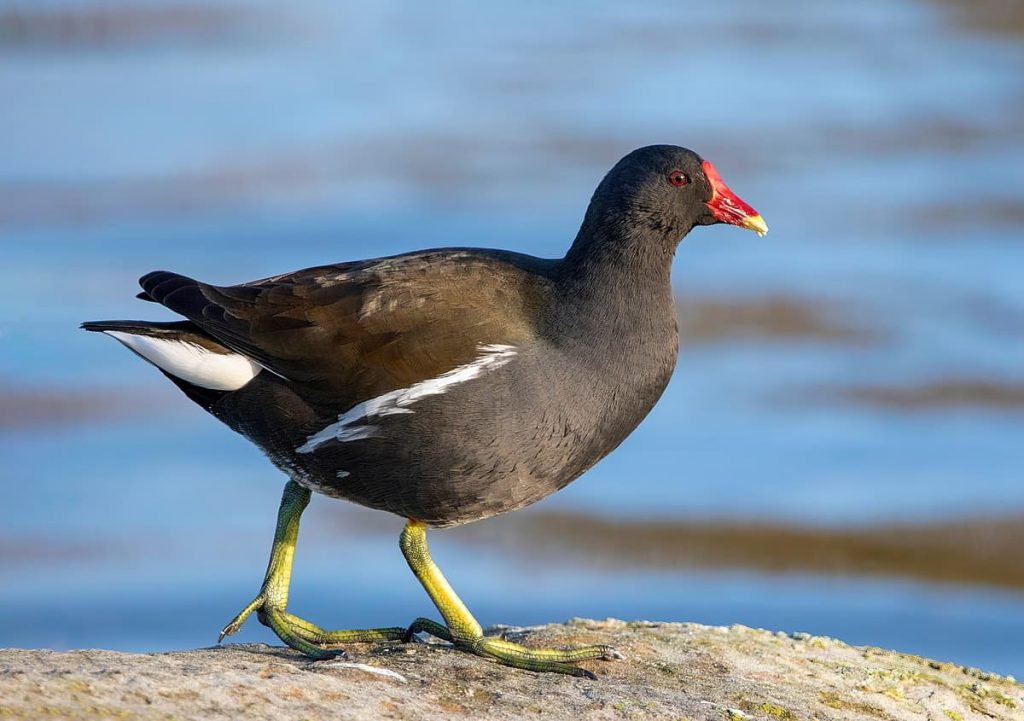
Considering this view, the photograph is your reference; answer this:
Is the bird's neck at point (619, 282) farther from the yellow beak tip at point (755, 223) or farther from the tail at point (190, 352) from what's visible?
the tail at point (190, 352)

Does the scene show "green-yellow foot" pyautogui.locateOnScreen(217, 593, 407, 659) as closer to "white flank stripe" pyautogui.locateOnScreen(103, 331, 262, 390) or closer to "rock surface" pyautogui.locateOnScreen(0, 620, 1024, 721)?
"rock surface" pyautogui.locateOnScreen(0, 620, 1024, 721)

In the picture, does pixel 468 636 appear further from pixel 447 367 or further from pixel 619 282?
pixel 619 282

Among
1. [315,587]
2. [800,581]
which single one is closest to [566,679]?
[315,587]

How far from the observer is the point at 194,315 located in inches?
207

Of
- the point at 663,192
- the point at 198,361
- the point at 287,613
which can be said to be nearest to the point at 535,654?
the point at 287,613

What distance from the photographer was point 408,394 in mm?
4906

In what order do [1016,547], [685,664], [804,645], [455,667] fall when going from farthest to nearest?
1. [1016,547]
2. [804,645]
3. [685,664]
4. [455,667]

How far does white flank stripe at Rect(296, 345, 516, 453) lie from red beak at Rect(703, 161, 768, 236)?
→ 96cm

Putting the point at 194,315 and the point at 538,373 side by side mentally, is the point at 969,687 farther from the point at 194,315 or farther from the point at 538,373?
the point at 194,315

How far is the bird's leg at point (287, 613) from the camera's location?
510 cm

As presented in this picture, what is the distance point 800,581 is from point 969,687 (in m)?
3.54

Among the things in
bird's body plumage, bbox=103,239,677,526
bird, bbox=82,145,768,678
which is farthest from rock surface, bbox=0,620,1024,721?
bird's body plumage, bbox=103,239,677,526

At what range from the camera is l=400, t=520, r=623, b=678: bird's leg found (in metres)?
4.86

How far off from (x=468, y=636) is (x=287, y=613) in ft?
2.08
